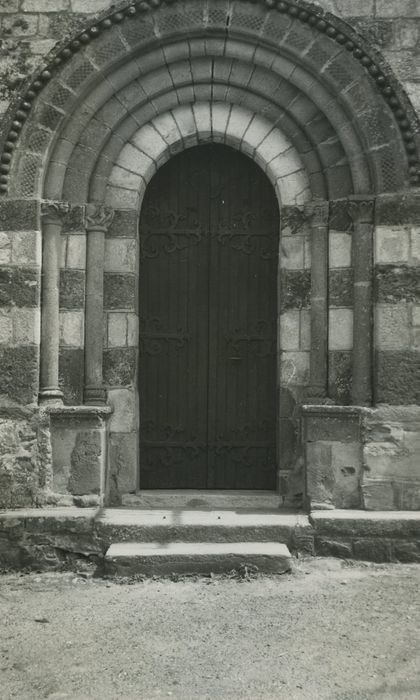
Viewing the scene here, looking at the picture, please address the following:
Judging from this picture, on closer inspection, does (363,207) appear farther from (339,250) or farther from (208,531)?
(208,531)

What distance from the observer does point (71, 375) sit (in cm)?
588

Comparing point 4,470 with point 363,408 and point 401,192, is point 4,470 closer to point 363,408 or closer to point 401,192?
point 363,408

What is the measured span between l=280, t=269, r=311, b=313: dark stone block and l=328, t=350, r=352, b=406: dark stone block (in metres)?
0.49

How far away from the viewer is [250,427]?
6309 millimetres

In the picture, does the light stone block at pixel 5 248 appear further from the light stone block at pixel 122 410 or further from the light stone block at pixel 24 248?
the light stone block at pixel 122 410

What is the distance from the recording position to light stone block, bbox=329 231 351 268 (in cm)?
591

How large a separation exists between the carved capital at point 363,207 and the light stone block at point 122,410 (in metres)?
2.19

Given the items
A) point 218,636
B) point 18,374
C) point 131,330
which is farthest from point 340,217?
point 218,636

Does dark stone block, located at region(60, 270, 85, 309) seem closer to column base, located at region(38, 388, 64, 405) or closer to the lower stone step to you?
column base, located at region(38, 388, 64, 405)

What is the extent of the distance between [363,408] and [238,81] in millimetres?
2705

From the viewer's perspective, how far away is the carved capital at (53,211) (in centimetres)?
577

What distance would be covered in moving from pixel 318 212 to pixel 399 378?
141 cm

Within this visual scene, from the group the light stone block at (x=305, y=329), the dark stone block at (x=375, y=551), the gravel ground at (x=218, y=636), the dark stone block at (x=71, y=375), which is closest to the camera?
the gravel ground at (x=218, y=636)

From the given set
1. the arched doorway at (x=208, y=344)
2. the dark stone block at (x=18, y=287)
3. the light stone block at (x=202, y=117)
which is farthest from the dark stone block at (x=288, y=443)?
the light stone block at (x=202, y=117)
